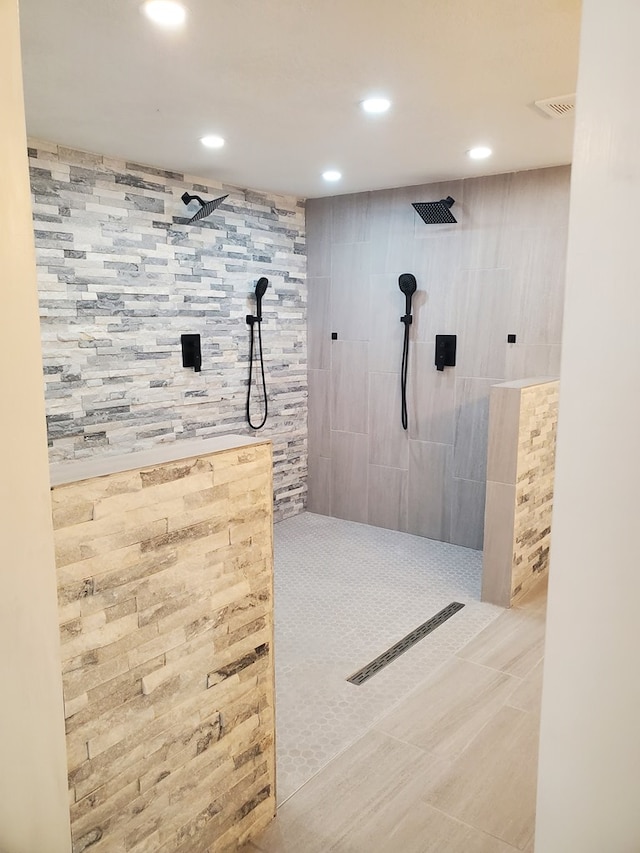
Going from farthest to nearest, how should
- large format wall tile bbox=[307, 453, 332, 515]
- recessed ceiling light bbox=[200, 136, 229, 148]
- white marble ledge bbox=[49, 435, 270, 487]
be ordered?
large format wall tile bbox=[307, 453, 332, 515], recessed ceiling light bbox=[200, 136, 229, 148], white marble ledge bbox=[49, 435, 270, 487]

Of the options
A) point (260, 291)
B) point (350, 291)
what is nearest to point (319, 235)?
point (350, 291)

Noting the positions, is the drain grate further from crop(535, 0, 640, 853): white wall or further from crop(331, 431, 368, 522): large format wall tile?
crop(535, 0, 640, 853): white wall

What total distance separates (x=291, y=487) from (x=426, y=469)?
3.64 feet

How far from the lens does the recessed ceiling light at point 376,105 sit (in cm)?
245

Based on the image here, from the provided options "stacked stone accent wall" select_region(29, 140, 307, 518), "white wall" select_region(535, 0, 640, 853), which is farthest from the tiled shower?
"white wall" select_region(535, 0, 640, 853)

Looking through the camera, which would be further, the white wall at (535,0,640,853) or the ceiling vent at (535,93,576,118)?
the ceiling vent at (535,93,576,118)

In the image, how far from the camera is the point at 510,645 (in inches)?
118

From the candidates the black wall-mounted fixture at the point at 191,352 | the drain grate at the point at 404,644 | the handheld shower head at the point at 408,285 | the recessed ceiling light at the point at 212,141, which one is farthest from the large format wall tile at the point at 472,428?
the recessed ceiling light at the point at 212,141

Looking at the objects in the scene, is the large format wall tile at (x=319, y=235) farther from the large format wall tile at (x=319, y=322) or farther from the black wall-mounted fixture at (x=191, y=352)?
the black wall-mounted fixture at (x=191, y=352)

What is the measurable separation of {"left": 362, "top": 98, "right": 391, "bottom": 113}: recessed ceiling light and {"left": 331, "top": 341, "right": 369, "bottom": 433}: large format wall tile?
2.12 meters

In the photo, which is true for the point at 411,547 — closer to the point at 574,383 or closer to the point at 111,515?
the point at 111,515

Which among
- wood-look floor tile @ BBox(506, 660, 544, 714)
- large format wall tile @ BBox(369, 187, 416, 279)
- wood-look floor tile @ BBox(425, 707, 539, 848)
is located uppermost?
large format wall tile @ BBox(369, 187, 416, 279)

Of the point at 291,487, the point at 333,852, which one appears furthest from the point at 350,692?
the point at 291,487

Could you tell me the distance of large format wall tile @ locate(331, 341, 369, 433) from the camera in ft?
15.2
